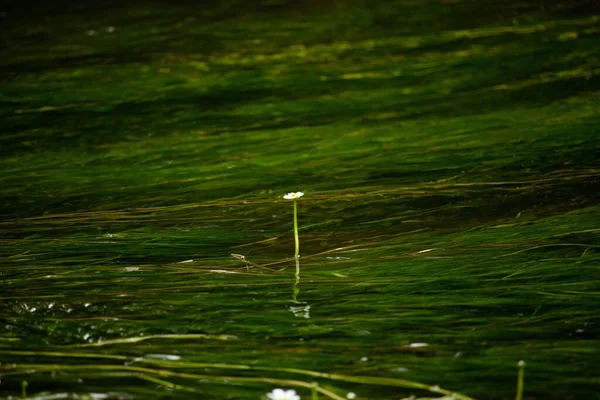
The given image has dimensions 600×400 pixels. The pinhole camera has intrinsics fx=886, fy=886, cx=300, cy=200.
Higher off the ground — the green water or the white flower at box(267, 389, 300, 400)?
the green water

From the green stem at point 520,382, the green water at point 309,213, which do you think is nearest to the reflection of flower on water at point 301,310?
the green water at point 309,213

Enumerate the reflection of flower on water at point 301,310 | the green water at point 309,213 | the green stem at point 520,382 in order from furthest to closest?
the reflection of flower on water at point 301,310 < the green water at point 309,213 < the green stem at point 520,382

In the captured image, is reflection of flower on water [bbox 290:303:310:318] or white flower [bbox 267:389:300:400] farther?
reflection of flower on water [bbox 290:303:310:318]

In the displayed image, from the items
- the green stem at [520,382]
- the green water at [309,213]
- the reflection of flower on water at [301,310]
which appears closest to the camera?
the green stem at [520,382]

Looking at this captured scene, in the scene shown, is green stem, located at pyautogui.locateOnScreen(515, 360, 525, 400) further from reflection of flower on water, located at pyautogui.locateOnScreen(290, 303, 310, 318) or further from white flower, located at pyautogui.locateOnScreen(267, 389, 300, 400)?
reflection of flower on water, located at pyautogui.locateOnScreen(290, 303, 310, 318)

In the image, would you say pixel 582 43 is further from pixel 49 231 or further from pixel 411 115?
pixel 49 231

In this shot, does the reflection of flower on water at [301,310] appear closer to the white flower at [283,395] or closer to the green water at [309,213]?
the green water at [309,213]

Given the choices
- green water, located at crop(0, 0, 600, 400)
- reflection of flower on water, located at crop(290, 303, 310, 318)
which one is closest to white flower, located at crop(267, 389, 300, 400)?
green water, located at crop(0, 0, 600, 400)

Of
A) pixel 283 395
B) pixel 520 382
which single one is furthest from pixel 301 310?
pixel 520 382
